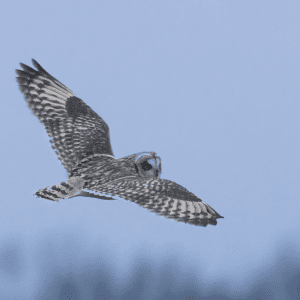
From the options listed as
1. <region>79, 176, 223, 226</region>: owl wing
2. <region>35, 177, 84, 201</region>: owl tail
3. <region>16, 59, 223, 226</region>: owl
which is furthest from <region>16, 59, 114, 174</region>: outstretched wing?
<region>79, 176, 223, 226</region>: owl wing

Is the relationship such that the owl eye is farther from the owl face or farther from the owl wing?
the owl wing

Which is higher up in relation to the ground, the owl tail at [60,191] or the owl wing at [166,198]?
the owl wing at [166,198]

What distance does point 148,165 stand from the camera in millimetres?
2250

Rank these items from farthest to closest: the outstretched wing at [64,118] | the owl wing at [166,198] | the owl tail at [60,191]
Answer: the outstretched wing at [64,118] → the owl tail at [60,191] → the owl wing at [166,198]

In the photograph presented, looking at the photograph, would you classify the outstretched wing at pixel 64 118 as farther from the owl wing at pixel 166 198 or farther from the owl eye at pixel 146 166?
the owl wing at pixel 166 198

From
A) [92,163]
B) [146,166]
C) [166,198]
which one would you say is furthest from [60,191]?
[166,198]

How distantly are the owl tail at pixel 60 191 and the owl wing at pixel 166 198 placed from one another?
22 centimetres

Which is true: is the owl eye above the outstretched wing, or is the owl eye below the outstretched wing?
below

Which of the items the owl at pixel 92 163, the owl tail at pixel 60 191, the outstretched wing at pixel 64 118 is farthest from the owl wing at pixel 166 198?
the outstretched wing at pixel 64 118

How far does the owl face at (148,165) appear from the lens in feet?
7.31

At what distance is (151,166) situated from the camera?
7.37 ft

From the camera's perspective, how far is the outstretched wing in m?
2.65

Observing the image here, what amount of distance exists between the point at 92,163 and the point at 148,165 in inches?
18.1

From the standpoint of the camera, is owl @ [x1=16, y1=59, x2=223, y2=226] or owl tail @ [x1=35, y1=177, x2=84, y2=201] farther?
owl tail @ [x1=35, y1=177, x2=84, y2=201]
